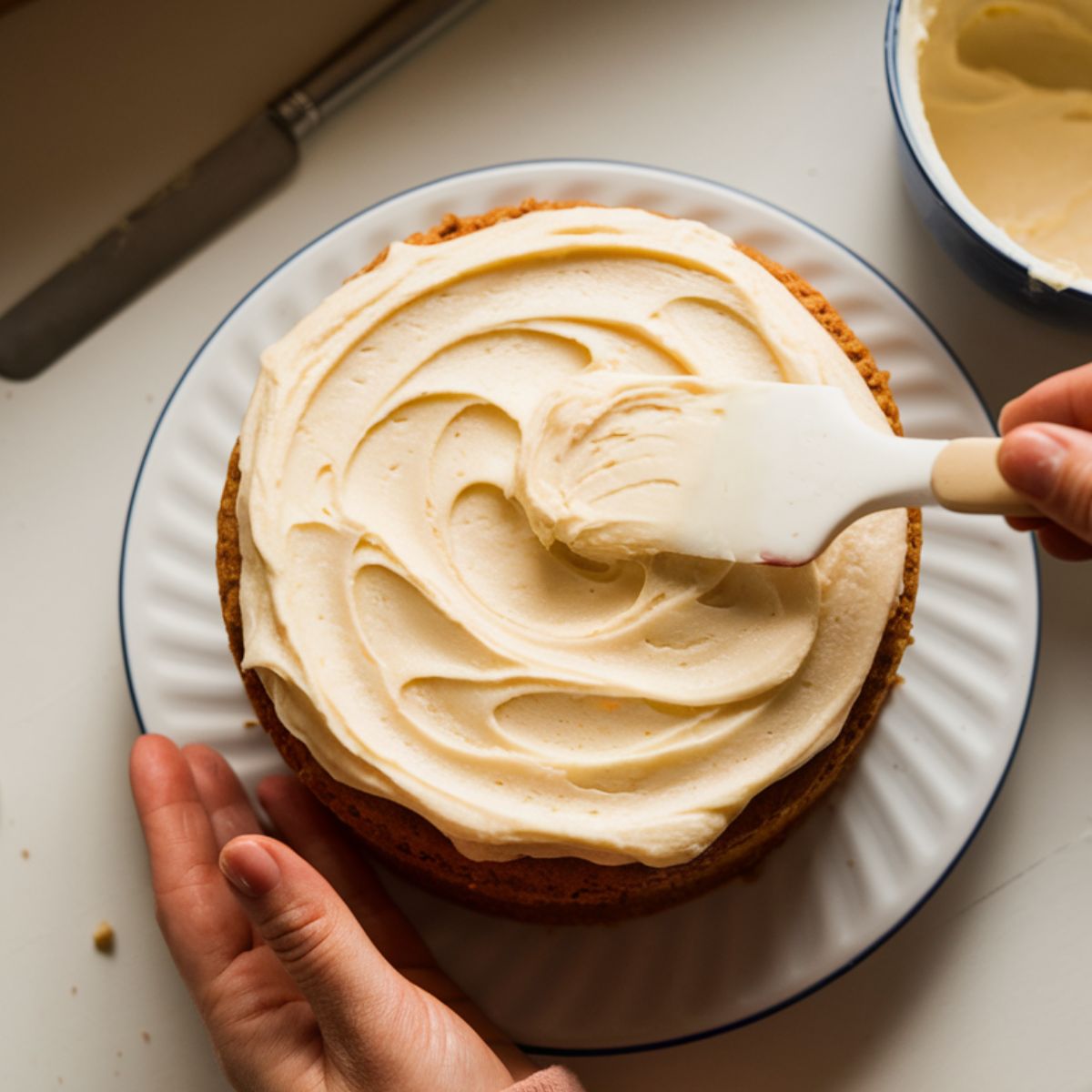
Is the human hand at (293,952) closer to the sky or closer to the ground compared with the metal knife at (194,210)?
closer to the ground

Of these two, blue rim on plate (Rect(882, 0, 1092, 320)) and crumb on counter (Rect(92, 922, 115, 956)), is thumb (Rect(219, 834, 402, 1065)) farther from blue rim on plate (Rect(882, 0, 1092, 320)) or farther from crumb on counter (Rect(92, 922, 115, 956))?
blue rim on plate (Rect(882, 0, 1092, 320))

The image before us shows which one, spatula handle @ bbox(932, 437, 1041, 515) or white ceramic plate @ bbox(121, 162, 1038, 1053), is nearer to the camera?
spatula handle @ bbox(932, 437, 1041, 515)

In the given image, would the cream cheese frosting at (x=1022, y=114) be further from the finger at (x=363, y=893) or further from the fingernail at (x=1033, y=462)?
the finger at (x=363, y=893)

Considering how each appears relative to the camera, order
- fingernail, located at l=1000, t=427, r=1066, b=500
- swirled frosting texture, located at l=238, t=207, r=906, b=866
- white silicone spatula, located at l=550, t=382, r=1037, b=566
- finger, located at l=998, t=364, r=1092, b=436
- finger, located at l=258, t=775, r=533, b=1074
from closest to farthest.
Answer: fingernail, located at l=1000, t=427, r=1066, b=500 < white silicone spatula, located at l=550, t=382, r=1037, b=566 < swirled frosting texture, located at l=238, t=207, r=906, b=866 < finger, located at l=998, t=364, r=1092, b=436 < finger, located at l=258, t=775, r=533, b=1074

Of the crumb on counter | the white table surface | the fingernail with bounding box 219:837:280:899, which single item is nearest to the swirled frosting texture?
the fingernail with bounding box 219:837:280:899

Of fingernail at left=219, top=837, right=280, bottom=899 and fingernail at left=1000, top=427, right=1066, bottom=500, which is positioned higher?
fingernail at left=219, top=837, right=280, bottom=899

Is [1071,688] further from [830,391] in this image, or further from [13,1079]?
[13,1079]

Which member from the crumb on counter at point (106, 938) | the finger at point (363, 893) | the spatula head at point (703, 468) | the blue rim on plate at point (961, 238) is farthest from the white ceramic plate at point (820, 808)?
the spatula head at point (703, 468)

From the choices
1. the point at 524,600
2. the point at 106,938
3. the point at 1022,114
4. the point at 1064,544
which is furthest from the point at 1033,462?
the point at 106,938
